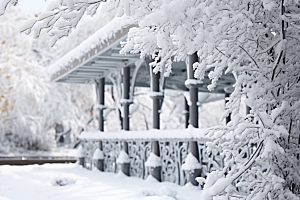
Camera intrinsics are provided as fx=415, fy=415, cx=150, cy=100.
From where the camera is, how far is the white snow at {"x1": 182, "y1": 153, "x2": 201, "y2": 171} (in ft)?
25.0

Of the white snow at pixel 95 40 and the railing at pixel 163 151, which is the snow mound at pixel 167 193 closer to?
the railing at pixel 163 151

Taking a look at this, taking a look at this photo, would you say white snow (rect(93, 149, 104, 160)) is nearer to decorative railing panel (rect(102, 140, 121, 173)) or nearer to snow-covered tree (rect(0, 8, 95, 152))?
decorative railing panel (rect(102, 140, 121, 173))

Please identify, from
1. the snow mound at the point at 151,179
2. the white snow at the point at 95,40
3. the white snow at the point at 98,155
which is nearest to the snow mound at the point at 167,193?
the snow mound at the point at 151,179

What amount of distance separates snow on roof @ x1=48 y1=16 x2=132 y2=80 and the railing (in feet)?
7.19

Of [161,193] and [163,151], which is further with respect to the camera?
[163,151]

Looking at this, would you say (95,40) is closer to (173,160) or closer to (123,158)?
(123,158)

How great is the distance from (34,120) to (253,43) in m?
17.7

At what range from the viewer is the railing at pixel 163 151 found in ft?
25.2

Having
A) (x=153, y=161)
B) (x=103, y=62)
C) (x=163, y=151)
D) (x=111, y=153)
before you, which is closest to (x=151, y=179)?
(x=153, y=161)

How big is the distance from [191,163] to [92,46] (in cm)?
406

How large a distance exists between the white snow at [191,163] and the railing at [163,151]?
13 cm

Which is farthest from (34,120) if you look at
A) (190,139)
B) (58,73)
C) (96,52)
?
(190,139)

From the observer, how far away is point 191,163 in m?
7.66

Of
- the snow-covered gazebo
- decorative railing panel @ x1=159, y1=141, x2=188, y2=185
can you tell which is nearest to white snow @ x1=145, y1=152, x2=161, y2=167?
the snow-covered gazebo
